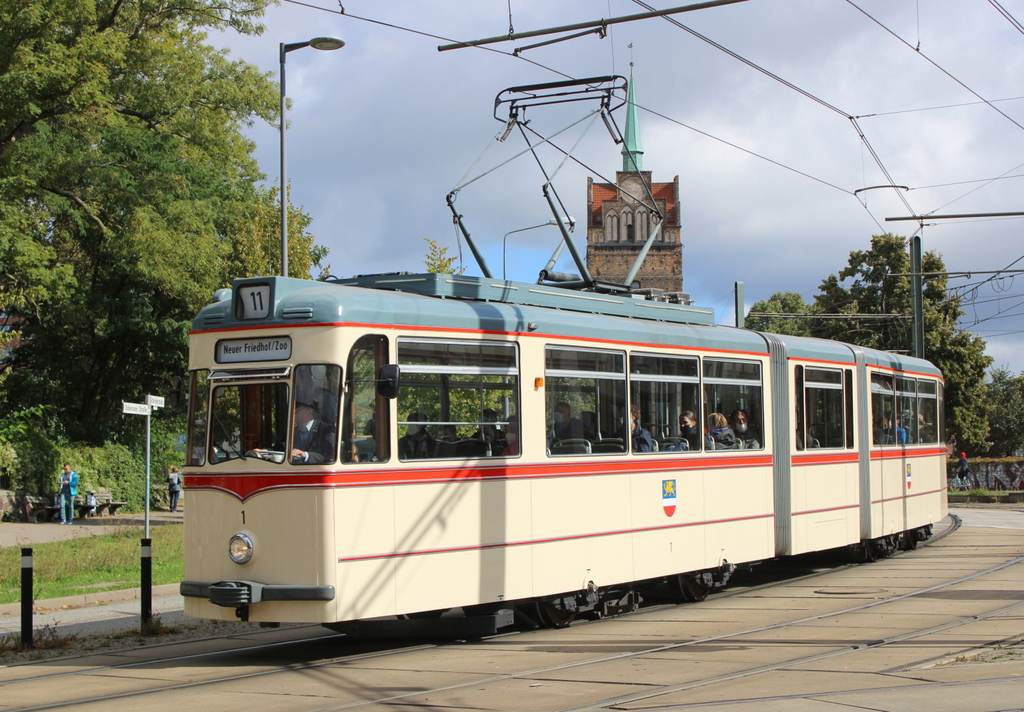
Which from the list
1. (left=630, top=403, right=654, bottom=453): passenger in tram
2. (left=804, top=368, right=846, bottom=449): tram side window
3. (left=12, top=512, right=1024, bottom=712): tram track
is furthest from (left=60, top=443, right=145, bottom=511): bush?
(left=630, top=403, right=654, bottom=453): passenger in tram

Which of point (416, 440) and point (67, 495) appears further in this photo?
point (67, 495)

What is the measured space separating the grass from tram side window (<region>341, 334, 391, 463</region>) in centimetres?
659

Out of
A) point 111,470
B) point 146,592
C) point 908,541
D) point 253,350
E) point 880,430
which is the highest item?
point 253,350

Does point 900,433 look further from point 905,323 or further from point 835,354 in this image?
point 905,323

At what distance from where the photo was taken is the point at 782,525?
48.8 ft

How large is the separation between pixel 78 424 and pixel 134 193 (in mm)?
7662

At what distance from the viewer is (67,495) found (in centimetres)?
2881

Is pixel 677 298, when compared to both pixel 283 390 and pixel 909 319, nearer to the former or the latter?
pixel 283 390

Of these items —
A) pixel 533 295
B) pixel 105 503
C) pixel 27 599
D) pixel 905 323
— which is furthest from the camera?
pixel 905 323

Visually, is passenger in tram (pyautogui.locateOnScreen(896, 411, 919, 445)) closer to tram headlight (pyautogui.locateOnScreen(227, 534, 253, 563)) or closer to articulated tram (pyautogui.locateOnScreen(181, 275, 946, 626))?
articulated tram (pyautogui.locateOnScreen(181, 275, 946, 626))

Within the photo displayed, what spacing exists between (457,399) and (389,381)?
104 centimetres

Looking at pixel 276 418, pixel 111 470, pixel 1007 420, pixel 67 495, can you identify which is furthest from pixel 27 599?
pixel 1007 420

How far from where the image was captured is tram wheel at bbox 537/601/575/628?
1149 centimetres

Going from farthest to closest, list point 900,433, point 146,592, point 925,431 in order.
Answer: point 925,431
point 900,433
point 146,592
